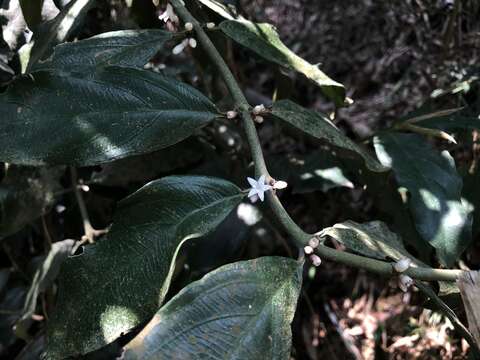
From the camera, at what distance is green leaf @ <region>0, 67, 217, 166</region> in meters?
0.68

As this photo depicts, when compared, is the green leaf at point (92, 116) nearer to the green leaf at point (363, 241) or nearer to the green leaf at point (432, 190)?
the green leaf at point (363, 241)

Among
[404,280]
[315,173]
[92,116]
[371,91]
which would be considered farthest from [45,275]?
[371,91]

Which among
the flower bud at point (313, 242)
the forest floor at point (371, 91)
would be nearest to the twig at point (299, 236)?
the flower bud at point (313, 242)

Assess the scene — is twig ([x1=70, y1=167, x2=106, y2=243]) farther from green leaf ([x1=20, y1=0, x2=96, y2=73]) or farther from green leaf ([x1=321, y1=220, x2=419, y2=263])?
green leaf ([x1=321, y1=220, x2=419, y2=263])

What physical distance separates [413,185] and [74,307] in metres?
0.59

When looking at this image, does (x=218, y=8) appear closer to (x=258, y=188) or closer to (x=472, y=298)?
(x=258, y=188)

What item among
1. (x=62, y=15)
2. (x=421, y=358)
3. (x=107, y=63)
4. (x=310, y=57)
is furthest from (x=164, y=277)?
(x=310, y=57)

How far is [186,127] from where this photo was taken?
0.74 metres

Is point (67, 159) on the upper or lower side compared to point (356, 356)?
upper

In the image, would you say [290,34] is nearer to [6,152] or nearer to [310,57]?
[310,57]

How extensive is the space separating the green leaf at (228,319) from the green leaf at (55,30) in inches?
19.8

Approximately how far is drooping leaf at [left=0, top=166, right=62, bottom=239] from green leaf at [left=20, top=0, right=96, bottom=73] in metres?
0.24

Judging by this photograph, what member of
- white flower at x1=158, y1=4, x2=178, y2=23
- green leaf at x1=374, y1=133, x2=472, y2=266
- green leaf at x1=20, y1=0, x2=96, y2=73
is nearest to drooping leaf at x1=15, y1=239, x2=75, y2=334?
green leaf at x1=20, y1=0, x2=96, y2=73

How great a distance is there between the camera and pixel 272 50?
0.86 meters
